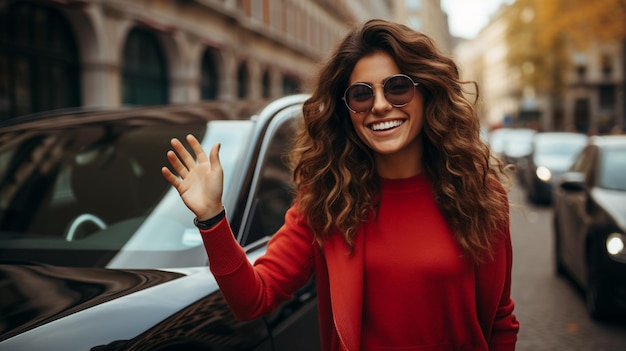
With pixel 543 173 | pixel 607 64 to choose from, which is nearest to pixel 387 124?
pixel 543 173

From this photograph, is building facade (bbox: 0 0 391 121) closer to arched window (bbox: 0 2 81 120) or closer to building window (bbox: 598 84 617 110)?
arched window (bbox: 0 2 81 120)

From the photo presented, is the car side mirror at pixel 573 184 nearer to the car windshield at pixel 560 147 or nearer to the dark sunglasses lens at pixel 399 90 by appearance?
the dark sunglasses lens at pixel 399 90

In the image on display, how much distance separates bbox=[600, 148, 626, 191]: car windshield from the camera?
579 centimetres

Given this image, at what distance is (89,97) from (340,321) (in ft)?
44.7

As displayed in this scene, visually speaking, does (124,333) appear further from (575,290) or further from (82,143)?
Result: (575,290)

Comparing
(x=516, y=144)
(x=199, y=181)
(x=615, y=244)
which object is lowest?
(x=615, y=244)

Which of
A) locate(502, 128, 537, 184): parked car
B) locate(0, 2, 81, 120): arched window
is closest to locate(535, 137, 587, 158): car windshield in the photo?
locate(502, 128, 537, 184): parked car

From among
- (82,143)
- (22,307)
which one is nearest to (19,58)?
(82,143)

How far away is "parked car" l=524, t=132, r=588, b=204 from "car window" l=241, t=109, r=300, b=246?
1134cm

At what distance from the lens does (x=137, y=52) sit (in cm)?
1714

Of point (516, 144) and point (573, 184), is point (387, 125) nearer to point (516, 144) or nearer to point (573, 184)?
point (573, 184)

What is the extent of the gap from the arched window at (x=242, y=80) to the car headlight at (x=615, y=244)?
21046 millimetres

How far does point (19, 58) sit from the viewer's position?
1218cm

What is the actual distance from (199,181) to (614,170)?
17.0 ft
